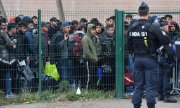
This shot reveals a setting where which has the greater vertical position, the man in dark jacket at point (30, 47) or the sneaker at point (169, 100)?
the man in dark jacket at point (30, 47)

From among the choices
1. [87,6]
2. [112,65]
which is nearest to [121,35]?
[112,65]

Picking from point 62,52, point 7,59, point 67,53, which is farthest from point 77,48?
point 7,59

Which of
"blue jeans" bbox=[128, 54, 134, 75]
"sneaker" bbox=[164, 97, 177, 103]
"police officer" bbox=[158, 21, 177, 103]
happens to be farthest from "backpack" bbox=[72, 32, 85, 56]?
"sneaker" bbox=[164, 97, 177, 103]

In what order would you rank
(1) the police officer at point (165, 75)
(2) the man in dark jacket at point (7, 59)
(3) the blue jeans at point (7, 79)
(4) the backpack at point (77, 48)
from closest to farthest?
(1) the police officer at point (165, 75) → (2) the man in dark jacket at point (7, 59) → (3) the blue jeans at point (7, 79) → (4) the backpack at point (77, 48)

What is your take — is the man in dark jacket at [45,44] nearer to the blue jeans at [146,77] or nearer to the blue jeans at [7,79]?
the blue jeans at [7,79]

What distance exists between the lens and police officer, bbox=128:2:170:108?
8195 mm

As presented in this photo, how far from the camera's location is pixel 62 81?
35.4ft

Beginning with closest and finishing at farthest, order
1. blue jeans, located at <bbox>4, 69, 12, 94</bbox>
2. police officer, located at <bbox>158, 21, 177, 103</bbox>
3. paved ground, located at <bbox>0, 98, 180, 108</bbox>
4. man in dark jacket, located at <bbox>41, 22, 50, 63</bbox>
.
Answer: paved ground, located at <bbox>0, 98, 180, 108</bbox>
police officer, located at <bbox>158, 21, 177, 103</bbox>
blue jeans, located at <bbox>4, 69, 12, 94</bbox>
man in dark jacket, located at <bbox>41, 22, 50, 63</bbox>

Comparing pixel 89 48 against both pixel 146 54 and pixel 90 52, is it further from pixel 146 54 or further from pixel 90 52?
pixel 146 54

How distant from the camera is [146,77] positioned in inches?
327

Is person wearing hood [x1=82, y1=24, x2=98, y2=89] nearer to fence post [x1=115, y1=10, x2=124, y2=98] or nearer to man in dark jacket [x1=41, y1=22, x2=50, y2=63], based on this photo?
fence post [x1=115, y1=10, x2=124, y2=98]

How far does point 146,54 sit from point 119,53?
2475mm

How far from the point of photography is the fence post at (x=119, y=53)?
1064cm

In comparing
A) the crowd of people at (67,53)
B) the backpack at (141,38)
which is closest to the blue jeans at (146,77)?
the backpack at (141,38)
